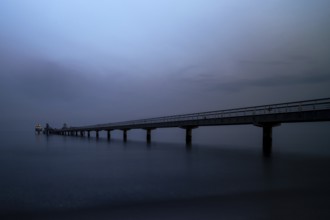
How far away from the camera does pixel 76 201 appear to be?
36.5 feet

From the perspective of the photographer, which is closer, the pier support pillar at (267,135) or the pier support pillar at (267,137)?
the pier support pillar at (267,135)

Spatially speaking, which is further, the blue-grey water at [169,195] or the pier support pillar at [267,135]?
the pier support pillar at [267,135]

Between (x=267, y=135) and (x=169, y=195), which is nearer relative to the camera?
(x=169, y=195)

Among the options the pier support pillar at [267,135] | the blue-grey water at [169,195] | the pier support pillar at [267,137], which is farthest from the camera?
the pier support pillar at [267,137]

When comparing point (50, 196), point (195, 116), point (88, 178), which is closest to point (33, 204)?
point (50, 196)

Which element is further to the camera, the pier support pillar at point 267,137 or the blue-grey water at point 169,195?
the pier support pillar at point 267,137

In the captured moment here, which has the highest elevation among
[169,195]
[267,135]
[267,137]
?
[267,135]

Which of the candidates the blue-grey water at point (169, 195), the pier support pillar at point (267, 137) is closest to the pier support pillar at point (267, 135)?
the pier support pillar at point (267, 137)

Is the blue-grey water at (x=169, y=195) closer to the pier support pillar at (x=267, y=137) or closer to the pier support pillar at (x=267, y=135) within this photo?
the pier support pillar at (x=267, y=135)

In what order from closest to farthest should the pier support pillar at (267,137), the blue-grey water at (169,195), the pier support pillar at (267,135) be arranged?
the blue-grey water at (169,195) → the pier support pillar at (267,135) → the pier support pillar at (267,137)

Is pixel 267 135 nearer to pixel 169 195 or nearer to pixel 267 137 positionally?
pixel 267 137

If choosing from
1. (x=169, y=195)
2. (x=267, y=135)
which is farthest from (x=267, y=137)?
(x=169, y=195)

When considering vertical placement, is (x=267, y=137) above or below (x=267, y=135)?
below

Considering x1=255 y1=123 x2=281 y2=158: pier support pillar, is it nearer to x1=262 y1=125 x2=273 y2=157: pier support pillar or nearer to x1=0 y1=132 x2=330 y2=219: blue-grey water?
x1=262 y1=125 x2=273 y2=157: pier support pillar
